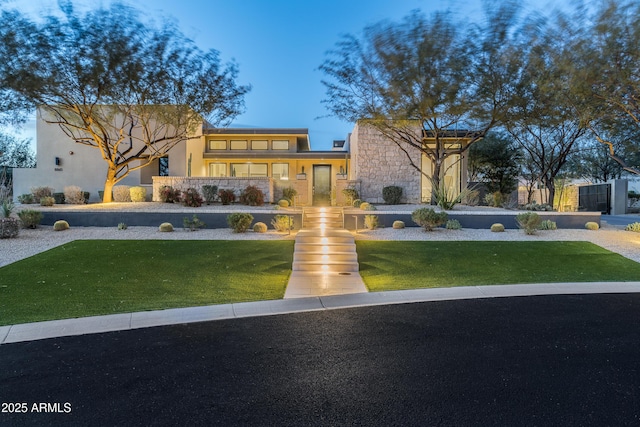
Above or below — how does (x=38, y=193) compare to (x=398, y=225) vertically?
above

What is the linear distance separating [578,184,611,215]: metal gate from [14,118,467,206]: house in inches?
405

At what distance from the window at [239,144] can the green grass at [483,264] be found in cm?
1562

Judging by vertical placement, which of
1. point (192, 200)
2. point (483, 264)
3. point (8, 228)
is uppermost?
point (192, 200)

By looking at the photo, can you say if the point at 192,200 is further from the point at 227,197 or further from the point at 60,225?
the point at 60,225

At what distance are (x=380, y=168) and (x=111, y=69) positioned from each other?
12835mm

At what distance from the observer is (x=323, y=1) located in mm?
26969

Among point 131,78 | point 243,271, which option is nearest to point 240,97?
point 131,78

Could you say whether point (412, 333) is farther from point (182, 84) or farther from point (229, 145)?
point (229, 145)

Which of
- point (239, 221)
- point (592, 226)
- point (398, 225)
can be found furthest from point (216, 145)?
point (592, 226)

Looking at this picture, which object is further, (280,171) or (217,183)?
(280,171)

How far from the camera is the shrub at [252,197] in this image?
57.5ft

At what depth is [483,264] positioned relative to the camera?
965 centimetres

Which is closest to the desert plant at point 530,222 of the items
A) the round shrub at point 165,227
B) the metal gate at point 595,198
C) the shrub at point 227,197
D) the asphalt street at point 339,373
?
the asphalt street at point 339,373

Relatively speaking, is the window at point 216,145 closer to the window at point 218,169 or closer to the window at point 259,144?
the window at point 218,169
